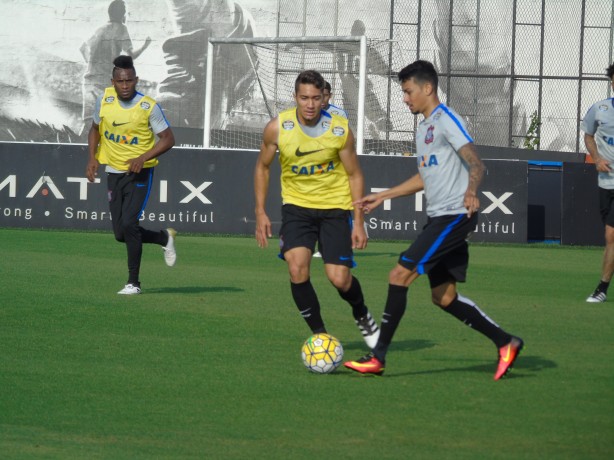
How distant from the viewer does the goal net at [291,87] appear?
32.6 metres

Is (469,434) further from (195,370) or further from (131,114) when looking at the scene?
(131,114)

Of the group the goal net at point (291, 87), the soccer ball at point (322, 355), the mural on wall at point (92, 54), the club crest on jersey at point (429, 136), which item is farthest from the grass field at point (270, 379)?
the mural on wall at point (92, 54)

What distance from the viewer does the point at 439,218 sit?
7715 mm

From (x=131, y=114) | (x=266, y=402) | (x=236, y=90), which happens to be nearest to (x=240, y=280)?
Answer: (x=131, y=114)

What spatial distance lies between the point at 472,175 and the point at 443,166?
0.28m

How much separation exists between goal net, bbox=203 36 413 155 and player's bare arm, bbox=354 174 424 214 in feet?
56.0

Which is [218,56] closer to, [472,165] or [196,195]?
[196,195]

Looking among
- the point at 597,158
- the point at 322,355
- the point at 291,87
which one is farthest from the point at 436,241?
the point at 291,87

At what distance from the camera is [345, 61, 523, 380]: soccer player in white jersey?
25.1 feet

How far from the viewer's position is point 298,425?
6211 millimetres

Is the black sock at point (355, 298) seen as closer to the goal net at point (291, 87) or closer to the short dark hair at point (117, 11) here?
the goal net at point (291, 87)

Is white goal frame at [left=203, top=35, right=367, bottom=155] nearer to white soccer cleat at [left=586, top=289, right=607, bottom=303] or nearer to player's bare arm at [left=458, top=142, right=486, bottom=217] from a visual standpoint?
white soccer cleat at [left=586, top=289, right=607, bottom=303]

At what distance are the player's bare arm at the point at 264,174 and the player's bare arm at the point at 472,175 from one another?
4.87ft

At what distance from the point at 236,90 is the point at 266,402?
3691 centimetres
